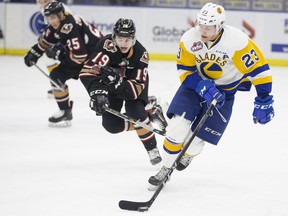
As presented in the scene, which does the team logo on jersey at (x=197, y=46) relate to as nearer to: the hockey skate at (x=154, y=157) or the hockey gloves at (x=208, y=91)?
the hockey gloves at (x=208, y=91)

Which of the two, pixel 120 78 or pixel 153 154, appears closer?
pixel 120 78

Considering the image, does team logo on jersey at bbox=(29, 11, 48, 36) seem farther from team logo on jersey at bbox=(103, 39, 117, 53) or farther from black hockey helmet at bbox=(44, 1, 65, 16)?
team logo on jersey at bbox=(103, 39, 117, 53)

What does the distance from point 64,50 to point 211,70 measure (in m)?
2.41

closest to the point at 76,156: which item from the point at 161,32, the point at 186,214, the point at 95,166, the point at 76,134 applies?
the point at 95,166

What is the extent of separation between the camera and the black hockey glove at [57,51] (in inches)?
245

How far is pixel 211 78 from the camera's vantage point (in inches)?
164

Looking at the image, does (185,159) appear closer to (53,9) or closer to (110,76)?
(110,76)

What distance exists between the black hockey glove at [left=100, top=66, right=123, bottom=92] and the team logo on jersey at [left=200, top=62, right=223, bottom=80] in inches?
21.7

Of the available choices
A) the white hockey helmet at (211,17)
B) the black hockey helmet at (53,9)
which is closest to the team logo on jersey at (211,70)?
the white hockey helmet at (211,17)

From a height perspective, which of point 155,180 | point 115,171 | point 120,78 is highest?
point 120,78

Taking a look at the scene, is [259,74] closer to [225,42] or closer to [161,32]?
[225,42]

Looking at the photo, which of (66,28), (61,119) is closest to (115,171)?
(61,119)

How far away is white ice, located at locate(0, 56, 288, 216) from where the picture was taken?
3.81 metres

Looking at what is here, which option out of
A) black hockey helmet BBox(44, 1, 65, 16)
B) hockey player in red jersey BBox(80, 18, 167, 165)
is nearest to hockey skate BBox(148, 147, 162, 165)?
hockey player in red jersey BBox(80, 18, 167, 165)
